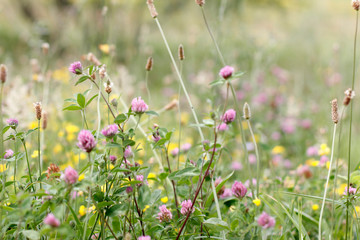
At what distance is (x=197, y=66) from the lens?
4621mm

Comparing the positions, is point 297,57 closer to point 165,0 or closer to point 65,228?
point 165,0

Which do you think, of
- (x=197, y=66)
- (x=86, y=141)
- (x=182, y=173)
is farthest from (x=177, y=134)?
(x=197, y=66)

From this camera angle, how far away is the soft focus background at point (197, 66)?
1.82 metres

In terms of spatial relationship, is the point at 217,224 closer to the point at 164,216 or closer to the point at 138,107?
the point at 164,216

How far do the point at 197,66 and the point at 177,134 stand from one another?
2412mm

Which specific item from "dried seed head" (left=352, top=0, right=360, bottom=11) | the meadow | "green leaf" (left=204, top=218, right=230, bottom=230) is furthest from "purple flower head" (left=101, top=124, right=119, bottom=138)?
"dried seed head" (left=352, top=0, right=360, bottom=11)

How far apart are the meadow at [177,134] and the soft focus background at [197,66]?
0.02 meters

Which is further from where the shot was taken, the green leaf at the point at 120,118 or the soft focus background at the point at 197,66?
the soft focus background at the point at 197,66

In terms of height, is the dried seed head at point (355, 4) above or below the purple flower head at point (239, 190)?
above

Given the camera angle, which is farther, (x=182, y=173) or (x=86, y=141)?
(x=182, y=173)

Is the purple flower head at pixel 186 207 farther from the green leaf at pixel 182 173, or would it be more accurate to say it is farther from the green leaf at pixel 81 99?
the green leaf at pixel 81 99

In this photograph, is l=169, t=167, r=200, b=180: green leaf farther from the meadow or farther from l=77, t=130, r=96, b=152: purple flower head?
l=77, t=130, r=96, b=152: purple flower head

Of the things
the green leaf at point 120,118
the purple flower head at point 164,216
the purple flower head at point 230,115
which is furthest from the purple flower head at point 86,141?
the purple flower head at point 230,115

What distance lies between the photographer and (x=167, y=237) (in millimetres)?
800
